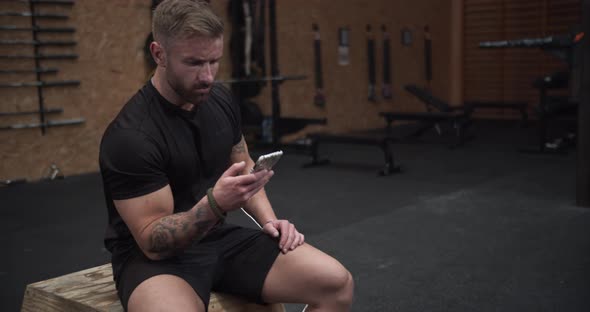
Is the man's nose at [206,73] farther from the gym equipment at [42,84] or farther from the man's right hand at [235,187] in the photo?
the gym equipment at [42,84]

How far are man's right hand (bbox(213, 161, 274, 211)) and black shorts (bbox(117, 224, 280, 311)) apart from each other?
220mm

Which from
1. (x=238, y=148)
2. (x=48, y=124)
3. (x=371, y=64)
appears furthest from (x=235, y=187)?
(x=371, y=64)

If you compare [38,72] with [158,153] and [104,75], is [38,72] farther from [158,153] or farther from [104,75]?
[158,153]

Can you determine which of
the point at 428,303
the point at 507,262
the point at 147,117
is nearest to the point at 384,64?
the point at 507,262

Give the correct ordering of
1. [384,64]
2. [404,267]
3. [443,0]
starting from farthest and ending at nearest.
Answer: [443,0]
[384,64]
[404,267]

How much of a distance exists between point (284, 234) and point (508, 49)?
820 centimetres

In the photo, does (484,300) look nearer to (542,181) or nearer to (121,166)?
(121,166)

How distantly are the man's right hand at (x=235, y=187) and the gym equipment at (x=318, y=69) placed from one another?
587 cm

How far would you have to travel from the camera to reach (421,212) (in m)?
3.57

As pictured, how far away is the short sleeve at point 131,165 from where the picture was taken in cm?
133

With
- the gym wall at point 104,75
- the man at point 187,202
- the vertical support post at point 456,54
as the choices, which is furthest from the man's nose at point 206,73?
the vertical support post at point 456,54

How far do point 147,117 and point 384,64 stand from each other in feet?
22.8

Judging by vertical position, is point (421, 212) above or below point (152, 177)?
below

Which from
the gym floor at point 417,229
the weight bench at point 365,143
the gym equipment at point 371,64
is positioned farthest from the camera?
the gym equipment at point 371,64
